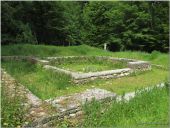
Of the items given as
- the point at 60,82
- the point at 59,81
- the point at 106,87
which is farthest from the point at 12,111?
the point at 106,87

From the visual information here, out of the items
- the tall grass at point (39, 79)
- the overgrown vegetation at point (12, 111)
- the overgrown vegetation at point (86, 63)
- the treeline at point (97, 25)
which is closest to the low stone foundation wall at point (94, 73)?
the overgrown vegetation at point (86, 63)

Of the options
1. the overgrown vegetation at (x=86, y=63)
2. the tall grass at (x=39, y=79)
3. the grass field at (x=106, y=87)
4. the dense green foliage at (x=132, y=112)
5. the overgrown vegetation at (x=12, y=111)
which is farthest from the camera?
the overgrown vegetation at (x=86, y=63)

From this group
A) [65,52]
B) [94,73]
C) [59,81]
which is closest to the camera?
[59,81]

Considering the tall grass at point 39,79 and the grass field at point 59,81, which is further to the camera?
the grass field at point 59,81

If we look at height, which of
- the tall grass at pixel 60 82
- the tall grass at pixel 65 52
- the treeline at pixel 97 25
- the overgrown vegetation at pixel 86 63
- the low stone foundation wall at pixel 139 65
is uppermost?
the treeline at pixel 97 25

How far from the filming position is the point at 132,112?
621cm

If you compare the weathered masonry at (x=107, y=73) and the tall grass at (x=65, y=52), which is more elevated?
the tall grass at (x=65, y=52)

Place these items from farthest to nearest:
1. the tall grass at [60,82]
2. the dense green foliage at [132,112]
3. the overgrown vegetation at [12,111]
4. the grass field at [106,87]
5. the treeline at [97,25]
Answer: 1. the treeline at [97,25]
2. the tall grass at [60,82]
3. the grass field at [106,87]
4. the dense green foliage at [132,112]
5. the overgrown vegetation at [12,111]

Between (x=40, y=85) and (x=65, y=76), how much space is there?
0.97m

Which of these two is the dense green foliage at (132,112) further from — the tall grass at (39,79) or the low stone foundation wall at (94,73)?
the low stone foundation wall at (94,73)

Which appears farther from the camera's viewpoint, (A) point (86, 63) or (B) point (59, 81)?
(A) point (86, 63)

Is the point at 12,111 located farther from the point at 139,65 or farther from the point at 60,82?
the point at 139,65

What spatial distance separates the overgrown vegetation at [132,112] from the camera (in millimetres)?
5695

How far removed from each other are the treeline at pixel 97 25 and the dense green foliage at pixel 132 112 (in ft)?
49.3
